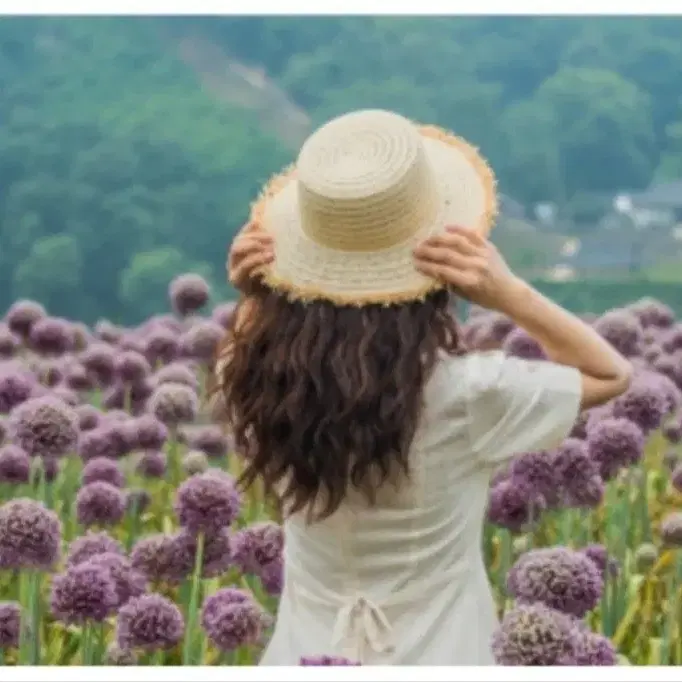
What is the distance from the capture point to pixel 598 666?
4.36ft

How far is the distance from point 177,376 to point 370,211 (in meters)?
0.68

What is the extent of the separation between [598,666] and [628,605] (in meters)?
0.48

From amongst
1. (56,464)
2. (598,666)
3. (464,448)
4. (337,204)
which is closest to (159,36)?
(56,464)

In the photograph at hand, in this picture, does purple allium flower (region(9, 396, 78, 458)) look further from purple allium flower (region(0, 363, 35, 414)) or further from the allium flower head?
the allium flower head

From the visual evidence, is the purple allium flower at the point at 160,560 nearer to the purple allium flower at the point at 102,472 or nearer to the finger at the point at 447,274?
the purple allium flower at the point at 102,472

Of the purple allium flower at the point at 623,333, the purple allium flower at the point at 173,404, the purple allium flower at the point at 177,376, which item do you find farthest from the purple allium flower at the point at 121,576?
the purple allium flower at the point at 623,333

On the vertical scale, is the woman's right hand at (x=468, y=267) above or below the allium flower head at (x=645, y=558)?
above

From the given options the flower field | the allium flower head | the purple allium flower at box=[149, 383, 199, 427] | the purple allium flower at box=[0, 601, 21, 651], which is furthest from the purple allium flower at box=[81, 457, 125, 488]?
the allium flower head

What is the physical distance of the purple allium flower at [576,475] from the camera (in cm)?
172

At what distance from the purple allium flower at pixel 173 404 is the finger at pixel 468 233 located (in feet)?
2.01

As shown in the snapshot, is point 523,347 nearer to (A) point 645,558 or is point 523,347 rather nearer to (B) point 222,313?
(A) point 645,558

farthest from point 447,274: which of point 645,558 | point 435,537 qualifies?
point 645,558

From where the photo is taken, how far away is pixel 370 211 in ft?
4.77

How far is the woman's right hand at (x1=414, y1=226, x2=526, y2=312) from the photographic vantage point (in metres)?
1.44
